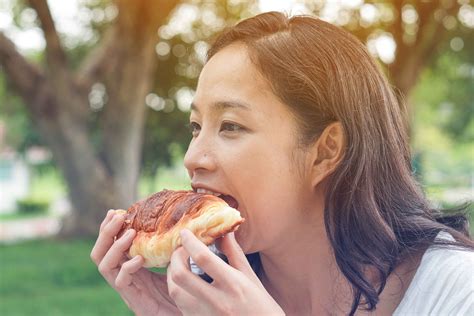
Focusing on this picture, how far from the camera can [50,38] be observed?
45.2 ft

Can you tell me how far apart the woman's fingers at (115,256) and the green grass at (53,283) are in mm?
6240

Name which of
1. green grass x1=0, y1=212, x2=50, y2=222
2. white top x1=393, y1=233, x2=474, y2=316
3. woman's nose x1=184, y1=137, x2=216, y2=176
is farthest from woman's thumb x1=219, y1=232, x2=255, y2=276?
green grass x1=0, y1=212, x2=50, y2=222

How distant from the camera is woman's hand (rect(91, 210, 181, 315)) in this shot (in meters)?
2.65

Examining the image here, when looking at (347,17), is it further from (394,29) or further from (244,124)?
(244,124)

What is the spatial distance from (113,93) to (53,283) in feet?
16.2

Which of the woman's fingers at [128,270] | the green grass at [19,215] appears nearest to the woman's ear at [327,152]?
the woman's fingers at [128,270]

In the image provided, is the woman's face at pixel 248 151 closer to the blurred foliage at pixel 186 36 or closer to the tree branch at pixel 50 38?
the tree branch at pixel 50 38

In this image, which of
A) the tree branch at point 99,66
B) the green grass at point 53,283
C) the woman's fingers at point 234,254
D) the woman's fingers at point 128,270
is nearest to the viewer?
the woman's fingers at point 234,254

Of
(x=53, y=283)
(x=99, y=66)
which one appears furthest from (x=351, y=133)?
(x=99, y=66)

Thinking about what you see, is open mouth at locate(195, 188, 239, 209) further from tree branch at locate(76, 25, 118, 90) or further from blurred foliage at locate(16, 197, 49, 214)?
blurred foliage at locate(16, 197, 49, 214)

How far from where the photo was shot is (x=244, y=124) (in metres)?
2.61

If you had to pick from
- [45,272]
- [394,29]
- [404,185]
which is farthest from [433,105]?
[404,185]

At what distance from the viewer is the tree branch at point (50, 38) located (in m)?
13.6

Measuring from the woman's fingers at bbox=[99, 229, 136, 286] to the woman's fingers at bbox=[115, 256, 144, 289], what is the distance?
0.07 metres
